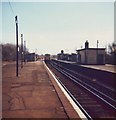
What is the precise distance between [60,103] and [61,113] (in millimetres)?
2344

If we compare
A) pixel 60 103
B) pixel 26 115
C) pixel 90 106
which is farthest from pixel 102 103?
pixel 26 115

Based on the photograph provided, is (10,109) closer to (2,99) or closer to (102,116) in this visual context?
(2,99)

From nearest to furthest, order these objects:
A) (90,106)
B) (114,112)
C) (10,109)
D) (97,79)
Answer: (10,109)
(114,112)
(90,106)
(97,79)

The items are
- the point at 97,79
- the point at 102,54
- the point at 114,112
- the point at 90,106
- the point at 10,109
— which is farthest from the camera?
the point at 102,54

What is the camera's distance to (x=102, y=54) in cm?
6144

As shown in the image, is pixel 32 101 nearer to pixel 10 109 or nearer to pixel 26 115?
pixel 10 109

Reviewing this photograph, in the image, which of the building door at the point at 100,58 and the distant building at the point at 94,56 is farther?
the distant building at the point at 94,56

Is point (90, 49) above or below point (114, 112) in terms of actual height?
above

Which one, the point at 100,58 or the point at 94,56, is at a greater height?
the point at 94,56

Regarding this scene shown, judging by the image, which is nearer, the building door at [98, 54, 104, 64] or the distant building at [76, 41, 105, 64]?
the building door at [98, 54, 104, 64]

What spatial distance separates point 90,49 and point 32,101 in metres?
50.1

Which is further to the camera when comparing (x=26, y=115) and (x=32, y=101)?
(x=32, y=101)

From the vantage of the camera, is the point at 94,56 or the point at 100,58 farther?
the point at 94,56

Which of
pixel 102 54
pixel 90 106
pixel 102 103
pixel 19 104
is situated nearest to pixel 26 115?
pixel 19 104
